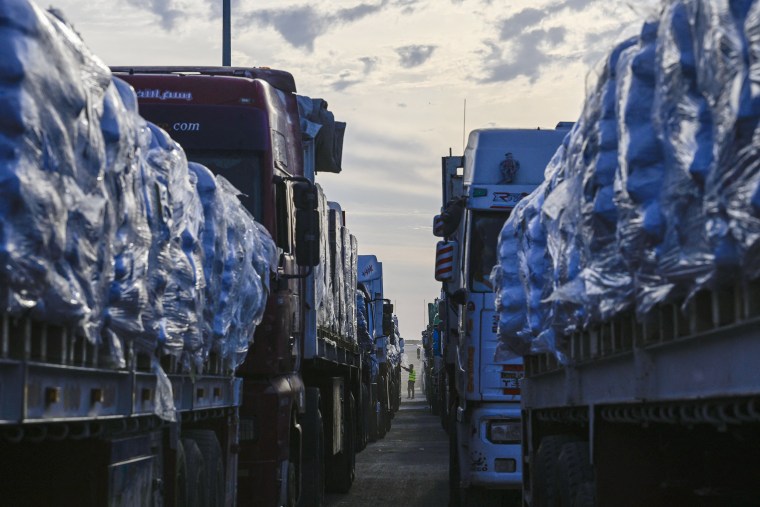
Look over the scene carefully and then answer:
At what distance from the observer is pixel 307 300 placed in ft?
39.6

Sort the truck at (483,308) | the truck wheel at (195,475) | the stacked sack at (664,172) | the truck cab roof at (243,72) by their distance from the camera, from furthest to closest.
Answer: the truck at (483,308), the truck cab roof at (243,72), the truck wheel at (195,475), the stacked sack at (664,172)

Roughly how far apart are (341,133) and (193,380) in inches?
269

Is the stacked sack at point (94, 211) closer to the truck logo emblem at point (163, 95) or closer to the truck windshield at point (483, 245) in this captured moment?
the truck logo emblem at point (163, 95)

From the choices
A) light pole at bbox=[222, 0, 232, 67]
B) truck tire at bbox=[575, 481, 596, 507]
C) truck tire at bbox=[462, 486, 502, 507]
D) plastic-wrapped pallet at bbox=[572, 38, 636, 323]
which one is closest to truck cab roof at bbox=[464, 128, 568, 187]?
truck tire at bbox=[462, 486, 502, 507]

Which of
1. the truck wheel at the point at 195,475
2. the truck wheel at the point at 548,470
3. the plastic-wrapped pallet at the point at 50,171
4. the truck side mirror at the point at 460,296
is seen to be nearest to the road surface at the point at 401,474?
the truck side mirror at the point at 460,296

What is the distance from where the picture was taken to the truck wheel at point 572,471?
7.00 metres

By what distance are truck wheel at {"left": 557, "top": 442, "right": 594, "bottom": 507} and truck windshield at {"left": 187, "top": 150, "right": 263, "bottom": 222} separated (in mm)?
3621

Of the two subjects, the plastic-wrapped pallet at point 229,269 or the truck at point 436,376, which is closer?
the plastic-wrapped pallet at point 229,269

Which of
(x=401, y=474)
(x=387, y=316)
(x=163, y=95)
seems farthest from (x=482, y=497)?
(x=387, y=316)

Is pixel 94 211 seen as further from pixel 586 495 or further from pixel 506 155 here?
pixel 506 155

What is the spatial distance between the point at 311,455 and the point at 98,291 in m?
7.69

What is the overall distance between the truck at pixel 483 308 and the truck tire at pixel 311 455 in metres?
1.32

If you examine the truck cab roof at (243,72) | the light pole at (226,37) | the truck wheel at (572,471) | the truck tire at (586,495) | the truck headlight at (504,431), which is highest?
the light pole at (226,37)

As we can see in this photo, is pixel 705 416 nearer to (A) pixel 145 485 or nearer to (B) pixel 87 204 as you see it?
(B) pixel 87 204
